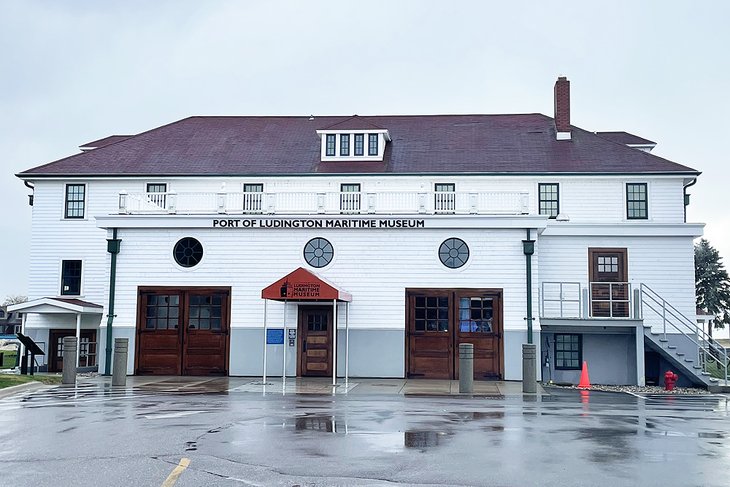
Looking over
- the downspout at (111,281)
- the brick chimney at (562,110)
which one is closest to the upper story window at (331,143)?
the brick chimney at (562,110)

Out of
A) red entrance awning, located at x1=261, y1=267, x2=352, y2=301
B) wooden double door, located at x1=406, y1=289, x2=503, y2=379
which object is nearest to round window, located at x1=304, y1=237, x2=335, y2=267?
wooden double door, located at x1=406, y1=289, x2=503, y2=379

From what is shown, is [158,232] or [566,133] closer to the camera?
[158,232]

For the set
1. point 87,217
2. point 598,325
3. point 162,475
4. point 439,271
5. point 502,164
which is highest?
point 502,164

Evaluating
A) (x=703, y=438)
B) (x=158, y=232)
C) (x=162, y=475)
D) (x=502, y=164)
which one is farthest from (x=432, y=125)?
(x=162, y=475)

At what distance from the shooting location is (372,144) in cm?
3200

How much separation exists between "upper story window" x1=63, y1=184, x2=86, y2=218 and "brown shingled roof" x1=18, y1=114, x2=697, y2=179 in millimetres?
633

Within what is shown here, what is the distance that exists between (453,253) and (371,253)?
252 cm

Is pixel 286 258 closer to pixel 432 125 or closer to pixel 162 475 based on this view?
pixel 432 125

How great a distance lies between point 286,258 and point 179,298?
11.9 feet

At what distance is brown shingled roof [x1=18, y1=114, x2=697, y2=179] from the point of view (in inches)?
1223

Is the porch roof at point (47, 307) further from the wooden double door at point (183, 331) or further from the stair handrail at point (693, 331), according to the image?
the stair handrail at point (693, 331)

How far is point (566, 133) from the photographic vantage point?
108 ft

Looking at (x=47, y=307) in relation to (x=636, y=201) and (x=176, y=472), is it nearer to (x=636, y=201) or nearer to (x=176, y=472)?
(x=176, y=472)

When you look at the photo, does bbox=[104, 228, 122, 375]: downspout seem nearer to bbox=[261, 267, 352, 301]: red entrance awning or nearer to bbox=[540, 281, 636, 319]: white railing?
bbox=[261, 267, 352, 301]: red entrance awning
